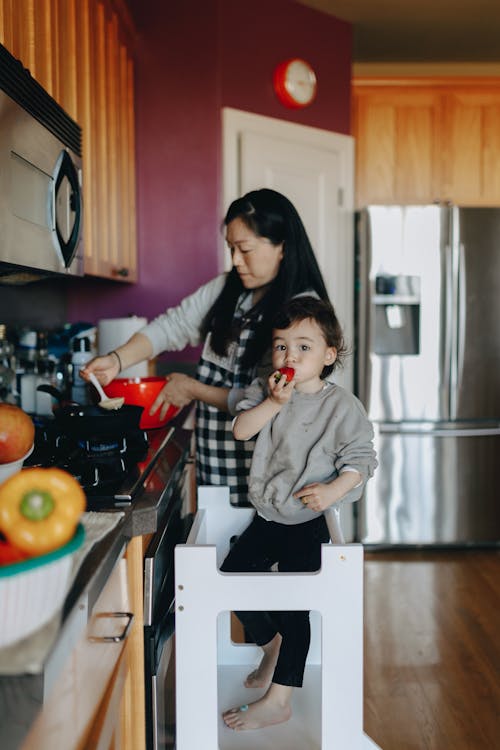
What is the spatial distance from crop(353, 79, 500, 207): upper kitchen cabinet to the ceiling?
0.19 m

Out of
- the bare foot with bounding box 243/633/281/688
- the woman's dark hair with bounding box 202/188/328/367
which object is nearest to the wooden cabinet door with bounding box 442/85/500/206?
the woman's dark hair with bounding box 202/188/328/367

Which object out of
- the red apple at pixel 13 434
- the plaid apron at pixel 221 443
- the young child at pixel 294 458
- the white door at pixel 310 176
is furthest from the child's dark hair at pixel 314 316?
the white door at pixel 310 176

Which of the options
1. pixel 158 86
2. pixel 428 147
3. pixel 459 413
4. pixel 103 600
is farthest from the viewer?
pixel 428 147

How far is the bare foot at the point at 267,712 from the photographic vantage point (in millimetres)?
1477

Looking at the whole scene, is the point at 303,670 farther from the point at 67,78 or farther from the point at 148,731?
the point at 67,78

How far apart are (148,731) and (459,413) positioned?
9.14 ft

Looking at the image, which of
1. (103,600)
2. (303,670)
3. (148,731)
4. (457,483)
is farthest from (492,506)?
(103,600)

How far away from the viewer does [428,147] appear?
429 cm

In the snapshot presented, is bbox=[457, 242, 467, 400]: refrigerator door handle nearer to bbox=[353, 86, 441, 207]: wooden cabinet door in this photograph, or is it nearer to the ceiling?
bbox=[353, 86, 441, 207]: wooden cabinet door

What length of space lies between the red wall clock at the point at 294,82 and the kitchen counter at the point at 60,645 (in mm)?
2745

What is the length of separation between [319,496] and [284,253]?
623mm

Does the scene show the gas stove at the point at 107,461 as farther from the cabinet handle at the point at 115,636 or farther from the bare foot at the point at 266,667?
the bare foot at the point at 266,667

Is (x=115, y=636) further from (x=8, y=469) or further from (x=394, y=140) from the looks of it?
(x=394, y=140)

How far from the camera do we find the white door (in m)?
3.27
